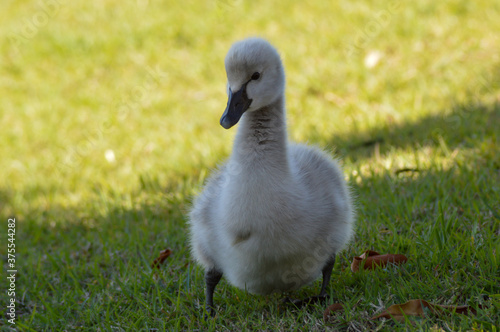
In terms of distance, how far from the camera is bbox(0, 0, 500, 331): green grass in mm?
3361

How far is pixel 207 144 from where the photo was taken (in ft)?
22.0

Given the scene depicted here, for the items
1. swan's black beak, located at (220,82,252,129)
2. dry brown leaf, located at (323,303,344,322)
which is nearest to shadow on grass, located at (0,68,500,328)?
dry brown leaf, located at (323,303,344,322)

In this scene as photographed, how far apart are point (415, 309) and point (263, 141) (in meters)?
1.18

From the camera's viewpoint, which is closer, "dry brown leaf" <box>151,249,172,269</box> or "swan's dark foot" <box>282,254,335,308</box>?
"swan's dark foot" <box>282,254,335,308</box>

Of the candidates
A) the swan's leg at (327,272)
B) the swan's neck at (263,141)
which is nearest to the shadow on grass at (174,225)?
the swan's leg at (327,272)

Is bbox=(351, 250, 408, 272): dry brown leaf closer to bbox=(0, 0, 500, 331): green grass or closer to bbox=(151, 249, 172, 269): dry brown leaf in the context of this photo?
bbox=(0, 0, 500, 331): green grass

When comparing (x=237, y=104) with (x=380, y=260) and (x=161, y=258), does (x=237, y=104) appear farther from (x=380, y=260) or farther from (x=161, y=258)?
(x=161, y=258)

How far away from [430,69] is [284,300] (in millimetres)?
5197

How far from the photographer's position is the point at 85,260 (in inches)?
172

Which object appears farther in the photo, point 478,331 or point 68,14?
point 68,14

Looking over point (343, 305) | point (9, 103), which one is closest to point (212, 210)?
point (343, 305)

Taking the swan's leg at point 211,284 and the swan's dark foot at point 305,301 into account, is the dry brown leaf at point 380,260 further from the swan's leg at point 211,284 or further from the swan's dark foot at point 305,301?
the swan's leg at point 211,284

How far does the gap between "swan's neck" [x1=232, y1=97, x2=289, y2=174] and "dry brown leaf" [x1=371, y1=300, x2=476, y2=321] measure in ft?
2.94

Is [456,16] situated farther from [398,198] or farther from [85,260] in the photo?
[85,260]
